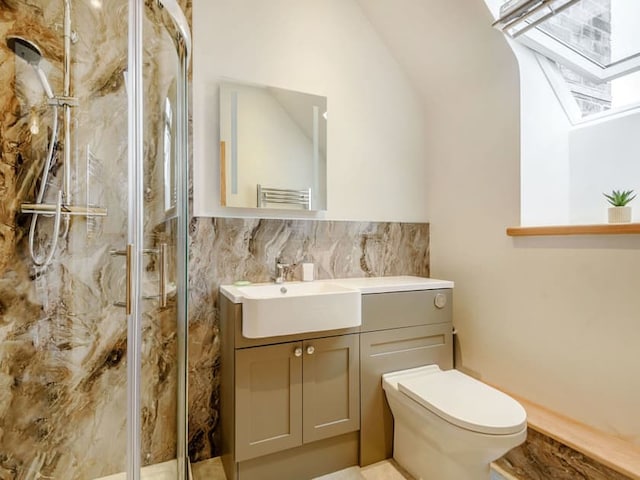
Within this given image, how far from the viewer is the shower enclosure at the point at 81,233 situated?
137 cm

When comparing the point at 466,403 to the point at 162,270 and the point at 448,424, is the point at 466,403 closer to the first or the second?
the point at 448,424

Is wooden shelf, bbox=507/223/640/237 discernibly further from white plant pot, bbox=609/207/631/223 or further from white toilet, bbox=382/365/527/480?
white toilet, bbox=382/365/527/480

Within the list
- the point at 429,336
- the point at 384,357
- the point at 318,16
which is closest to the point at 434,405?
the point at 384,357

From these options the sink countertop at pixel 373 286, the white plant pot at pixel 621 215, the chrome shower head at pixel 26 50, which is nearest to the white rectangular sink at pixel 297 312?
the sink countertop at pixel 373 286

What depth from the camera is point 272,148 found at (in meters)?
1.93

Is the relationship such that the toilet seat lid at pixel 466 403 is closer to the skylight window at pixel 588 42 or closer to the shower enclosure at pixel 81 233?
the shower enclosure at pixel 81 233

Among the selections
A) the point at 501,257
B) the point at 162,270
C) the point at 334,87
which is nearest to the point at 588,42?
the point at 501,257

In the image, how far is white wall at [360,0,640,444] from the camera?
148 centimetres

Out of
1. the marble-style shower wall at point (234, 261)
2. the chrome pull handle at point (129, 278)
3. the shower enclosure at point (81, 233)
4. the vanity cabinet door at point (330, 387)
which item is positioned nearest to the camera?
the chrome pull handle at point (129, 278)

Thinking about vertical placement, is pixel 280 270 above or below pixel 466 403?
above

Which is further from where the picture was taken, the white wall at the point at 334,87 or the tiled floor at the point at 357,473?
the white wall at the point at 334,87

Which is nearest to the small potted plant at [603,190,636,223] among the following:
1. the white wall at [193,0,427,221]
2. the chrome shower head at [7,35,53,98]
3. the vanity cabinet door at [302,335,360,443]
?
the white wall at [193,0,427,221]

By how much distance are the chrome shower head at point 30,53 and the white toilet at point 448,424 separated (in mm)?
1983

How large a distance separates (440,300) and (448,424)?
28.7 inches
